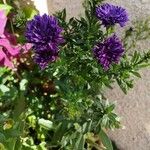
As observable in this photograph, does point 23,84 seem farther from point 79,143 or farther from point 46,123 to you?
point 79,143

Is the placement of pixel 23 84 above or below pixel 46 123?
above

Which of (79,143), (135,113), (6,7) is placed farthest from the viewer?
(135,113)

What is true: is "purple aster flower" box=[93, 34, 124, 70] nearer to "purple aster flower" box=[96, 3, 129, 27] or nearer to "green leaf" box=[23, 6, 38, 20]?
"purple aster flower" box=[96, 3, 129, 27]

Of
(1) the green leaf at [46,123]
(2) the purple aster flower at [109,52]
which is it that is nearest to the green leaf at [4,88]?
(1) the green leaf at [46,123]

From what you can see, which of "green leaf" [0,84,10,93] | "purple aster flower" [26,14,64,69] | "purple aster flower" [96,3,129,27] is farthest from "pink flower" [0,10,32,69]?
"purple aster flower" [96,3,129,27]

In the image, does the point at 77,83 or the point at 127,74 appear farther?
the point at 77,83

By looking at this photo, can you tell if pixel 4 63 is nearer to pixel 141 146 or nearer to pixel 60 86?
pixel 60 86

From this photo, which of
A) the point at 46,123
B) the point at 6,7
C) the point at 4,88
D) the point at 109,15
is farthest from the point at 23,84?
the point at 109,15

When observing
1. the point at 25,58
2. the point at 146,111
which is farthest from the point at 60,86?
the point at 146,111
